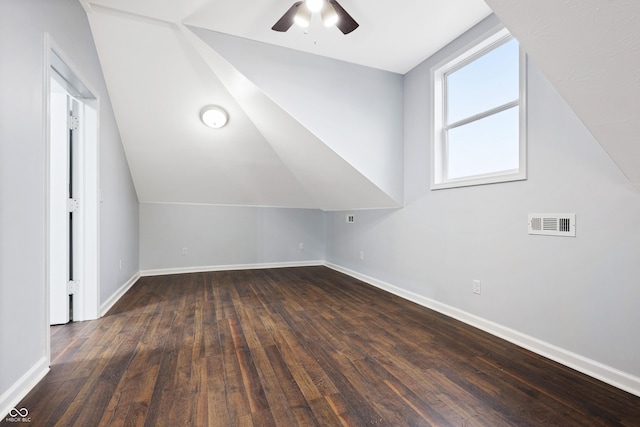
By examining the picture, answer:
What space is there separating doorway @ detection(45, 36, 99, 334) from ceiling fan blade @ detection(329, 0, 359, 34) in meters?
2.06

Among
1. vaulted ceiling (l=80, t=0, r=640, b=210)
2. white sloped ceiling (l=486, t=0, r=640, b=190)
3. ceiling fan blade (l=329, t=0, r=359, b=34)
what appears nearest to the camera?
white sloped ceiling (l=486, t=0, r=640, b=190)

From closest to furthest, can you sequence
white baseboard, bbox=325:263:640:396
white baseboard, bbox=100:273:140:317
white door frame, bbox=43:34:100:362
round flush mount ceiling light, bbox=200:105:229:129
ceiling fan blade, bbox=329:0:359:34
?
white baseboard, bbox=325:263:640:396, ceiling fan blade, bbox=329:0:359:34, white door frame, bbox=43:34:100:362, white baseboard, bbox=100:273:140:317, round flush mount ceiling light, bbox=200:105:229:129

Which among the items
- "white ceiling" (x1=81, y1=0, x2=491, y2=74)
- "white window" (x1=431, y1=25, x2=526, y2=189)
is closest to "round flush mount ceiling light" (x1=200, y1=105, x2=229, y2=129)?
"white ceiling" (x1=81, y1=0, x2=491, y2=74)

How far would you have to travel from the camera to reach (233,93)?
3131 millimetres

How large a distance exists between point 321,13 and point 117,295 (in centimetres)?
337

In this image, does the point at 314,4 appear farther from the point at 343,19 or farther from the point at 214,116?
the point at 214,116

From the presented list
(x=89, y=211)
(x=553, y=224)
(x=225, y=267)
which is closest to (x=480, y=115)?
(x=553, y=224)

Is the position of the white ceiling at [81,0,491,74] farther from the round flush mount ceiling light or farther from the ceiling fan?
the round flush mount ceiling light

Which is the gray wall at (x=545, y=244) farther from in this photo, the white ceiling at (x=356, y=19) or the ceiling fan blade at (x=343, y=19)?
the ceiling fan blade at (x=343, y=19)

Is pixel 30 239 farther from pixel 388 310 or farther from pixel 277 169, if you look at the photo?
pixel 277 169

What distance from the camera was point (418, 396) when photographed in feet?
4.85

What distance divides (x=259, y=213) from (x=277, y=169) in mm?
1096

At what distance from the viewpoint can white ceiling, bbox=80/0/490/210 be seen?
2314 millimetres

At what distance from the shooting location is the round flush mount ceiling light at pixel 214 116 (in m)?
3.36
